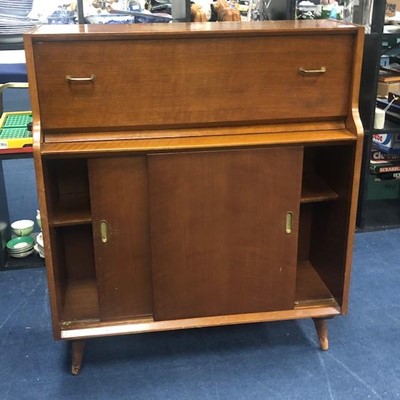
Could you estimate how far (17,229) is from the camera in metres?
2.14

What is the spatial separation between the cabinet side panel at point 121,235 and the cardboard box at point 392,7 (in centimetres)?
153

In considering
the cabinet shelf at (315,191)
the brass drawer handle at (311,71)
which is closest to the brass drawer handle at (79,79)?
the brass drawer handle at (311,71)

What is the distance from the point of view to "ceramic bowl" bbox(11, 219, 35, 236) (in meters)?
2.14

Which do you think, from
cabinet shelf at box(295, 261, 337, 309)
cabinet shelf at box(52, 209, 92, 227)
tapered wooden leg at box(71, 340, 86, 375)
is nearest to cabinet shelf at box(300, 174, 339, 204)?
cabinet shelf at box(295, 261, 337, 309)

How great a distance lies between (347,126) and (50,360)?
103 cm

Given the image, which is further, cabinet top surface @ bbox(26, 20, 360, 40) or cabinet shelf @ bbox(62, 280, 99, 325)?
cabinet shelf @ bbox(62, 280, 99, 325)

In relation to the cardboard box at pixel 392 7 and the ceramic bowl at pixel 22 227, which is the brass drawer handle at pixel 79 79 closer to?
the ceramic bowl at pixel 22 227

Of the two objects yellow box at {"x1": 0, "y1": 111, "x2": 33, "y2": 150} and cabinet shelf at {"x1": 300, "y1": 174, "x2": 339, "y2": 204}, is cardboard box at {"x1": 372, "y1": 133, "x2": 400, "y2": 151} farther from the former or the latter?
yellow box at {"x1": 0, "y1": 111, "x2": 33, "y2": 150}

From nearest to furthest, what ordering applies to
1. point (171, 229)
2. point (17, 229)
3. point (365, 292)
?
1. point (171, 229)
2. point (365, 292)
3. point (17, 229)

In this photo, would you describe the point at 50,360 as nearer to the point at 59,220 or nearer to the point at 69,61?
the point at 59,220

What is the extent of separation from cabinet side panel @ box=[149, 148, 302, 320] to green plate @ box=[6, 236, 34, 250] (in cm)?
85

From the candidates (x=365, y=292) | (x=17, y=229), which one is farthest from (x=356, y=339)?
(x=17, y=229)

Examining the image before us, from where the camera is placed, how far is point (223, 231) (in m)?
1.39

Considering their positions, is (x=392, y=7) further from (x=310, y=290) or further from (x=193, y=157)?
(x=193, y=157)
